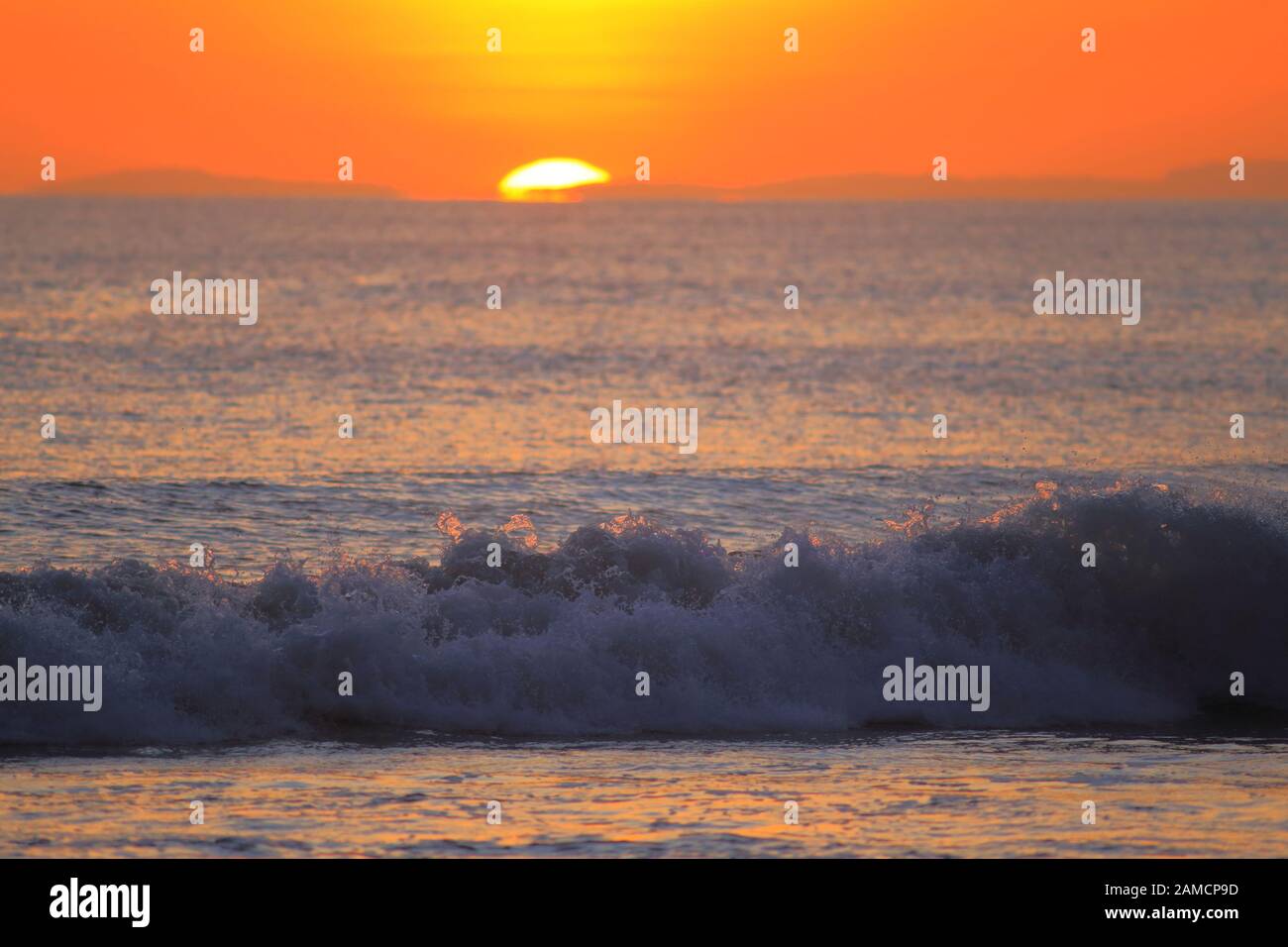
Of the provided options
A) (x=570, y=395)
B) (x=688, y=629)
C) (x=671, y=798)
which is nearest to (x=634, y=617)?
(x=688, y=629)

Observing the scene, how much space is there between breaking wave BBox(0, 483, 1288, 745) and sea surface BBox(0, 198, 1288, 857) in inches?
1.6

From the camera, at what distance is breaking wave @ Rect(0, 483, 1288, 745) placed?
563 inches

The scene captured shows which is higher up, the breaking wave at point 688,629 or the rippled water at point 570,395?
the rippled water at point 570,395

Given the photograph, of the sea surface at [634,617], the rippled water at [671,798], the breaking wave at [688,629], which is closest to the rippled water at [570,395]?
the sea surface at [634,617]

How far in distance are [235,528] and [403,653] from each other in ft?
21.1

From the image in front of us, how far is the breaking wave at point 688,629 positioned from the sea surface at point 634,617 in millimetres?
42

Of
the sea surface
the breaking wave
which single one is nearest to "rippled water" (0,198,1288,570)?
the sea surface

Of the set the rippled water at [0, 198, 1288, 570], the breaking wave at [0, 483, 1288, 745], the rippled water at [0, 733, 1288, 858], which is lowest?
the rippled water at [0, 733, 1288, 858]

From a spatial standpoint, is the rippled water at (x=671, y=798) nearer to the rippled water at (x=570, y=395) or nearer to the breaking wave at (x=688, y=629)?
the breaking wave at (x=688, y=629)

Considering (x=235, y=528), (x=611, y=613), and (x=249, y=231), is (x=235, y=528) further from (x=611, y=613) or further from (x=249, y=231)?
(x=249, y=231)

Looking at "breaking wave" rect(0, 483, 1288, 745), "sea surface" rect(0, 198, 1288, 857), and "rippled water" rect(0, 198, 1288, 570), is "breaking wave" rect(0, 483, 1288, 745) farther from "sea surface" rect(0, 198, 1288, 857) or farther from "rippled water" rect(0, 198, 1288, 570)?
"rippled water" rect(0, 198, 1288, 570)

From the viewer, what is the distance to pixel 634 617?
50.9 ft

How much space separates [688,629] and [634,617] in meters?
0.55

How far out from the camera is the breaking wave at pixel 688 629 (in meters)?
14.3
